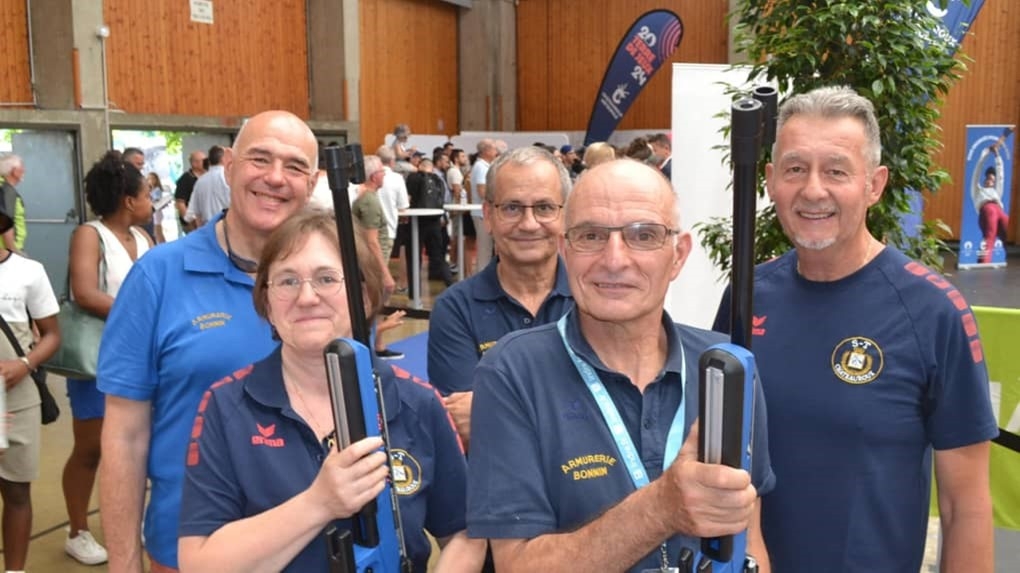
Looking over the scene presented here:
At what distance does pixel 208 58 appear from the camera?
13.2 meters

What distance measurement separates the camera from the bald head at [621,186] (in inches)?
56.0

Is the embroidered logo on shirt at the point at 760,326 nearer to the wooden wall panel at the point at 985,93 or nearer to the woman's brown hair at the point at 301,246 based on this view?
the woman's brown hair at the point at 301,246

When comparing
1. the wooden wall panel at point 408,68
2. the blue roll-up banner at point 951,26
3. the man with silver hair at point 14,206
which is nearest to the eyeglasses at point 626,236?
the blue roll-up banner at point 951,26

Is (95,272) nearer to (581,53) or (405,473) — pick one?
(405,473)

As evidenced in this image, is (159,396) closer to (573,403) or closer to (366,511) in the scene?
(366,511)

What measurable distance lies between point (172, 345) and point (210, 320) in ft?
0.32

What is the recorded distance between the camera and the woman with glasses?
1.53 m

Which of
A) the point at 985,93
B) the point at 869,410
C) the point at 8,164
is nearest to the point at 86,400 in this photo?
the point at 869,410

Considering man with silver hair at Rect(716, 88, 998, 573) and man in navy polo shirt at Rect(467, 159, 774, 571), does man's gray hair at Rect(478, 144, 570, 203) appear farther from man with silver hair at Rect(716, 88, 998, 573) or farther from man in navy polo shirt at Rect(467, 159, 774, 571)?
man in navy polo shirt at Rect(467, 159, 774, 571)

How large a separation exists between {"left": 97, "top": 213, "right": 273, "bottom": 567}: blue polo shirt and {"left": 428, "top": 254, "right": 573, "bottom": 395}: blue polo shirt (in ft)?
1.58

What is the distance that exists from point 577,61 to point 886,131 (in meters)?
16.8

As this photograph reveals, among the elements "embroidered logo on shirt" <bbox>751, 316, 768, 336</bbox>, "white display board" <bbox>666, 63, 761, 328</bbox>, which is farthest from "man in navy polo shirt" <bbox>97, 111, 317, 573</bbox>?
"white display board" <bbox>666, 63, 761, 328</bbox>

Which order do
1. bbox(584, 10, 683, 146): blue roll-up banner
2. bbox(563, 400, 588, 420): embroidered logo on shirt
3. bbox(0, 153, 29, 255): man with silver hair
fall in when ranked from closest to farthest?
bbox(563, 400, 588, 420): embroidered logo on shirt → bbox(0, 153, 29, 255): man with silver hair → bbox(584, 10, 683, 146): blue roll-up banner

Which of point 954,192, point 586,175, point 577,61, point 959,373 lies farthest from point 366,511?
point 577,61
